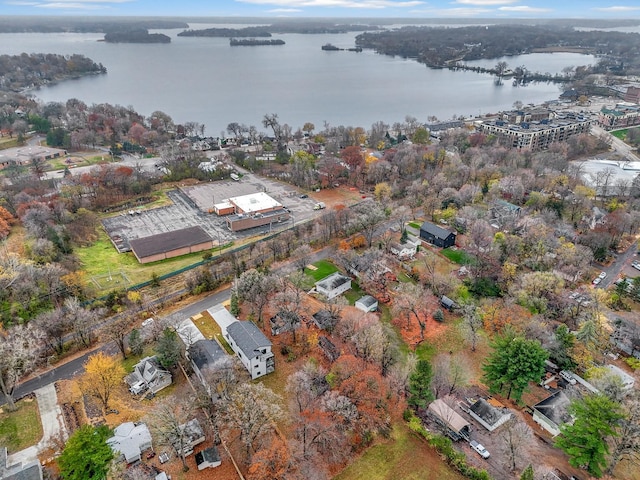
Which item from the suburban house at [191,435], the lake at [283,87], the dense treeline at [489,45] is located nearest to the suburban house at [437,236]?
the suburban house at [191,435]

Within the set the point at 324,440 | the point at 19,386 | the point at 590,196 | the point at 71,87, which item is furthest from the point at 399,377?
the point at 71,87

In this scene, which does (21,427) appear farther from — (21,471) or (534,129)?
(534,129)

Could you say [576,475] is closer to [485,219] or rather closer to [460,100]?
[485,219]

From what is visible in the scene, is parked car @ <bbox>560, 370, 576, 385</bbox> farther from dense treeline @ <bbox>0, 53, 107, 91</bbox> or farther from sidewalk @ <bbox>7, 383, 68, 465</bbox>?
dense treeline @ <bbox>0, 53, 107, 91</bbox>

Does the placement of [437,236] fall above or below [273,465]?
below

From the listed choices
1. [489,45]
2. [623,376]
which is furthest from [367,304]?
[489,45]

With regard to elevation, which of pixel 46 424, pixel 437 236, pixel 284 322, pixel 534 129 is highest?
pixel 534 129

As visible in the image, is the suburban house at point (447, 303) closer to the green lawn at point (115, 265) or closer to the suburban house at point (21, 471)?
the green lawn at point (115, 265)

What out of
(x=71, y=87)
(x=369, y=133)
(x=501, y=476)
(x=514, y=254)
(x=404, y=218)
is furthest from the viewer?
(x=71, y=87)
